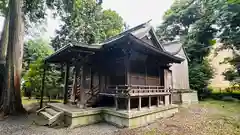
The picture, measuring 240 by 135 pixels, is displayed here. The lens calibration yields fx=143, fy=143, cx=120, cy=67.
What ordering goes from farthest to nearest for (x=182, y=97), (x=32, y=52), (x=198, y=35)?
(x=32, y=52)
(x=198, y=35)
(x=182, y=97)

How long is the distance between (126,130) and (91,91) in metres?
2.78

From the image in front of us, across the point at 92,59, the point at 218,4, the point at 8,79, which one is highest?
the point at 218,4

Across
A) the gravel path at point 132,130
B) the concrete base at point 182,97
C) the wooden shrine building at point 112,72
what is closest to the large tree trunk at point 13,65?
the gravel path at point 132,130

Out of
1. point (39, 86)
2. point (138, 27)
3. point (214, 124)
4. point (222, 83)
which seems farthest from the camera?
point (222, 83)

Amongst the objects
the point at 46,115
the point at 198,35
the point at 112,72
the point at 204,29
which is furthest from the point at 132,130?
the point at 204,29

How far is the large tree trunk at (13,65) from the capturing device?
7.41 meters

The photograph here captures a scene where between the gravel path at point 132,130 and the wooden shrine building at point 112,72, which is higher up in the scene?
the wooden shrine building at point 112,72

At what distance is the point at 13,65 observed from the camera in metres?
7.68

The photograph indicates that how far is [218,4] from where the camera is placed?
44.0 ft

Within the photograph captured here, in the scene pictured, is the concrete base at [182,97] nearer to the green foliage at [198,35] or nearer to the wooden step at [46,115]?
the green foliage at [198,35]

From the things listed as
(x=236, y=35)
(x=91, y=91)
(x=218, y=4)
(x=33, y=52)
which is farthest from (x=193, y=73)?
(x=33, y=52)

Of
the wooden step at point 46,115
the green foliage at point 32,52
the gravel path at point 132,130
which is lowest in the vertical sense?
the gravel path at point 132,130

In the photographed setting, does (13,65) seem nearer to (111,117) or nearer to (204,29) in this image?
(111,117)

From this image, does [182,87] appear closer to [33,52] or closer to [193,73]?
[193,73]
